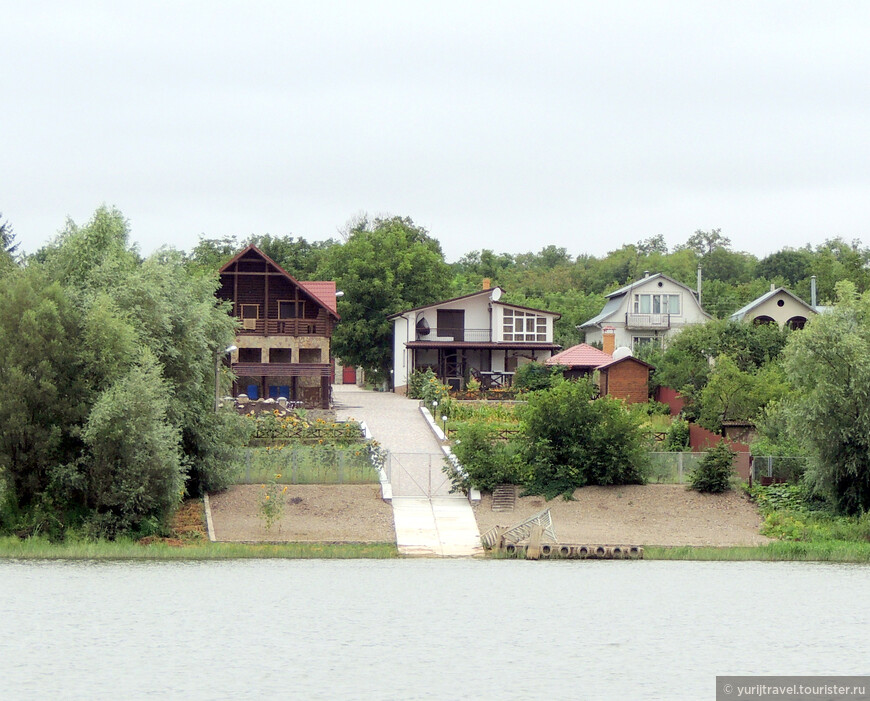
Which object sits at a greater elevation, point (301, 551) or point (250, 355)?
Result: point (250, 355)

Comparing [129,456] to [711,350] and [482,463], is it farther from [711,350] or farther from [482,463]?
[711,350]

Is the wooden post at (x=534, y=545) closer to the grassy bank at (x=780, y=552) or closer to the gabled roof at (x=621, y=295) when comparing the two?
the grassy bank at (x=780, y=552)

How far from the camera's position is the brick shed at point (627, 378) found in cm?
6681

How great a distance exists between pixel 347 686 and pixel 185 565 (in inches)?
513

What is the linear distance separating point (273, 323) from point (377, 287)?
1288 centimetres

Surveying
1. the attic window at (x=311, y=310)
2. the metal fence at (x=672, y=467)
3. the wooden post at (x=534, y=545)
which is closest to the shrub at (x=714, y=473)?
the metal fence at (x=672, y=467)

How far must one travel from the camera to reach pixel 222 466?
43.5 meters

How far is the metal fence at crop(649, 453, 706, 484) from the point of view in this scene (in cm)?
4606

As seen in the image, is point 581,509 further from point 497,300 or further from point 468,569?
point 497,300

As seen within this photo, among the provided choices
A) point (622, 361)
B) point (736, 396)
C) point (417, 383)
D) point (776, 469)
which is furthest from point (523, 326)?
point (776, 469)

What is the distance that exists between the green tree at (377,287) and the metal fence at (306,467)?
125 ft

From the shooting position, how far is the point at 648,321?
84.2m

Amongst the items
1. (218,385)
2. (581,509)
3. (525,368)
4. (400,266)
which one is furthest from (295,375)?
(581,509)

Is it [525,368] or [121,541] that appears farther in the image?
[525,368]
